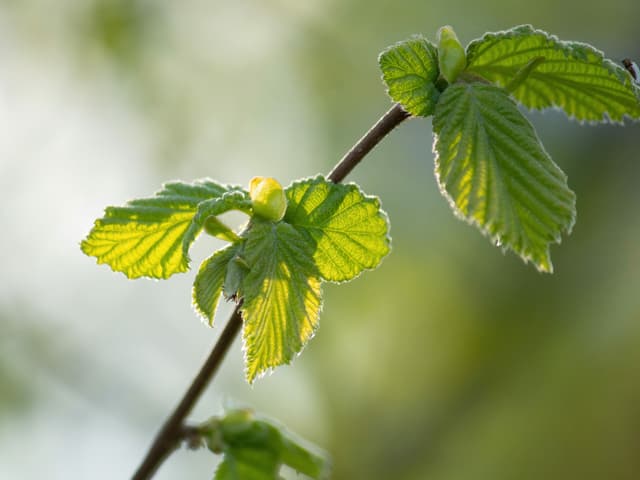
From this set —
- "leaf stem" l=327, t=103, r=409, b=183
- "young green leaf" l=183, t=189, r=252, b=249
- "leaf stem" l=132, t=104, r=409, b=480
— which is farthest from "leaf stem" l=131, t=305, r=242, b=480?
"leaf stem" l=327, t=103, r=409, b=183

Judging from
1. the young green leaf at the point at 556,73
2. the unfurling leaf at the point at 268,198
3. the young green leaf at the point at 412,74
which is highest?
the young green leaf at the point at 556,73

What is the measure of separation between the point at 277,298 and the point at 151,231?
250 mm

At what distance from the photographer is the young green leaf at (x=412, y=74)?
1.08m

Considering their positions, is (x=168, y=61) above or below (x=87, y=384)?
above

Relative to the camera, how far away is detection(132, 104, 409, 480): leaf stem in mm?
1037

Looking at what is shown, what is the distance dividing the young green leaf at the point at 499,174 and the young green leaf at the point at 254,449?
392mm

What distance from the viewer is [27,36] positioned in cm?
603

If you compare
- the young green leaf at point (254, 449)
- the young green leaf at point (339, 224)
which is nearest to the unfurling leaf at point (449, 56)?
the young green leaf at point (339, 224)

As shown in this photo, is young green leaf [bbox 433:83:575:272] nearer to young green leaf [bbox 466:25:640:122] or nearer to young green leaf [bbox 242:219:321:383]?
young green leaf [bbox 466:25:640:122]

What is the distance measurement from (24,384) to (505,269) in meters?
3.24

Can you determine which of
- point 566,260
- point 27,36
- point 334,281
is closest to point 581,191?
point 566,260

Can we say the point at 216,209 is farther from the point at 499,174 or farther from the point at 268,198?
the point at 499,174

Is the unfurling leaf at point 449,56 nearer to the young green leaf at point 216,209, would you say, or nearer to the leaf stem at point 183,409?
the young green leaf at point 216,209

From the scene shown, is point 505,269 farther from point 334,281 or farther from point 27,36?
point 334,281
